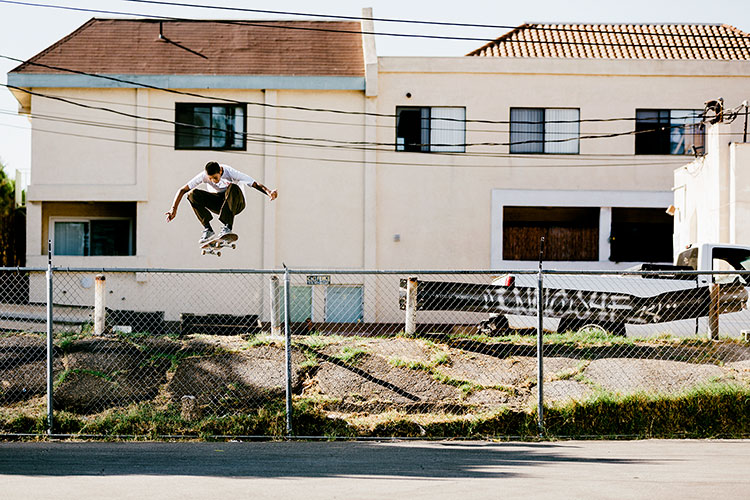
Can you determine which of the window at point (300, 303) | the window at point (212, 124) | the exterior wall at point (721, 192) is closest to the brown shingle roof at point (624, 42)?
the exterior wall at point (721, 192)

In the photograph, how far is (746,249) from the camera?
14.5 meters

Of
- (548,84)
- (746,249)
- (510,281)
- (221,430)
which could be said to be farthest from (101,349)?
(548,84)

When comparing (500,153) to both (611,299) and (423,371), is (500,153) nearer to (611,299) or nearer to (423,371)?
(611,299)

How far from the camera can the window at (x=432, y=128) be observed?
2427 centimetres

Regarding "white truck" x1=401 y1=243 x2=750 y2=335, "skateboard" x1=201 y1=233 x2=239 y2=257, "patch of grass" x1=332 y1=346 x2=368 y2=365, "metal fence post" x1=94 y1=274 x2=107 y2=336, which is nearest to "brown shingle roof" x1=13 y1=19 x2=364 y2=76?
"white truck" x1=401 y1=243 x2=750 y2=335

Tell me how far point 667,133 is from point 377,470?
19873 mm

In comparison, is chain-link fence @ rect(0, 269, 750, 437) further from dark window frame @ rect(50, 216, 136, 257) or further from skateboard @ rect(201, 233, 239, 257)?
dark window frame @ rect(50, 216, 136, 257)

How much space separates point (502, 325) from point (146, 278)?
1207 centimetres

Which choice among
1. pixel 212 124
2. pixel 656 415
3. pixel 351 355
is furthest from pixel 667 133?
pixel 351 355

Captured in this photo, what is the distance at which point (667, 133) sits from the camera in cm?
2459

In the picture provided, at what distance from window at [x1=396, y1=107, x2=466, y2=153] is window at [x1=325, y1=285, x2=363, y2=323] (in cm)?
454

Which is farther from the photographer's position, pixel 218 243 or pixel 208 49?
pixel 208 49

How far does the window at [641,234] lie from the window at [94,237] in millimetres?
15087

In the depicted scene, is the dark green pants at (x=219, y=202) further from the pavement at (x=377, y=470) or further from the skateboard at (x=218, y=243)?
the pavement at (x=377, y=470)
